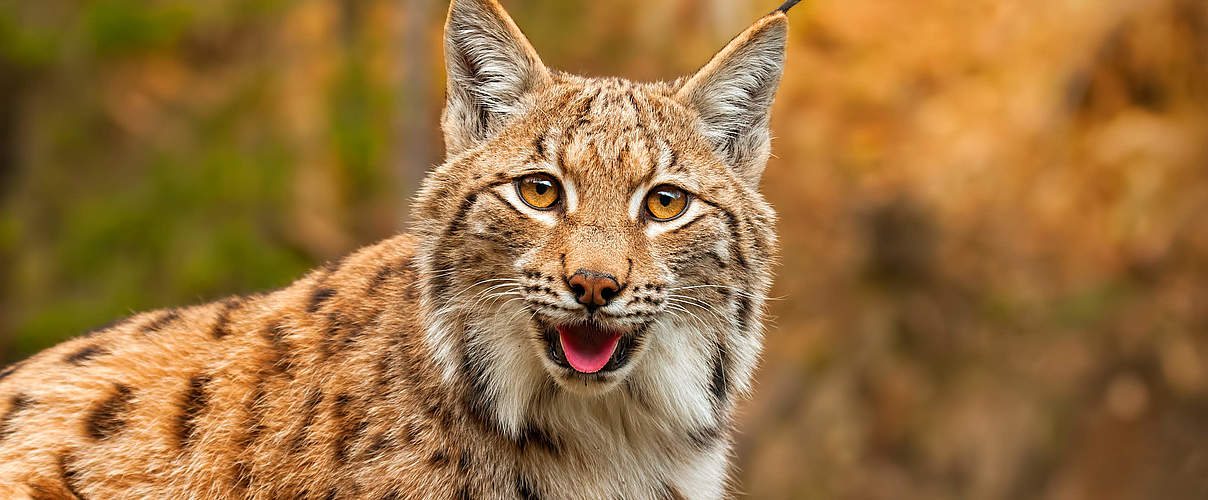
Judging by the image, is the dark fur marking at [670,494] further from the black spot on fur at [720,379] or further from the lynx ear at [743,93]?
the lynx ear at [743,93]

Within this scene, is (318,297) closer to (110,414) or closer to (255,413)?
(255,413)

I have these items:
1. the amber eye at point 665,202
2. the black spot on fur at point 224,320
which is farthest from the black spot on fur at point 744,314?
the black spot on fur at point 224,320

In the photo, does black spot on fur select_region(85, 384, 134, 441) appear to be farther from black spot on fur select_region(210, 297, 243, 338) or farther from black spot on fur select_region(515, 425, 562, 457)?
black spot on fur select_region(515, 425, 562, 457)

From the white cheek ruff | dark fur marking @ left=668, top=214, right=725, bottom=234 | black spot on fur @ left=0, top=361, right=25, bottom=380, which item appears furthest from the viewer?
black spot on fur @ left=0, top=361, right=25, bottom=380

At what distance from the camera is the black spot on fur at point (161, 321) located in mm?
5400

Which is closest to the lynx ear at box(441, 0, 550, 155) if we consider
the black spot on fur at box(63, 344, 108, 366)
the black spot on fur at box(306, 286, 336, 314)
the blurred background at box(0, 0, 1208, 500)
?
the black spot on fur at box(306, 286, 336, 314)

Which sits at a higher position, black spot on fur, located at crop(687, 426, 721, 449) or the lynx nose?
the lynx nose

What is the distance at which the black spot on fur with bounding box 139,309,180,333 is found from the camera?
540 centimetres

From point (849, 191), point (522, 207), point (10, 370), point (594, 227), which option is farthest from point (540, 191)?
point (849, 191)

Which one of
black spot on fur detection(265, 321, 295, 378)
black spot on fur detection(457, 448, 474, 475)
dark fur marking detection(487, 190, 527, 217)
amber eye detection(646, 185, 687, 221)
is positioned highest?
dark fur marking detection(487, 190, 527, 217)

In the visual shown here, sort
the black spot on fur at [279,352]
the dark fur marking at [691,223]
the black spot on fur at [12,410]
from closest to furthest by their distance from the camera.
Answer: the dark fur marking at [691,223] < the black spot on fur at [12,410] < the black spot on fur at [279,352]

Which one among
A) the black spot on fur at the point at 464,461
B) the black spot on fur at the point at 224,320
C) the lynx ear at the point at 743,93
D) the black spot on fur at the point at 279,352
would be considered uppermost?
the lynx ear at the point at 743,93

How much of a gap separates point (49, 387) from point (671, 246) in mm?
2774

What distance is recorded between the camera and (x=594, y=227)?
14.7ft
